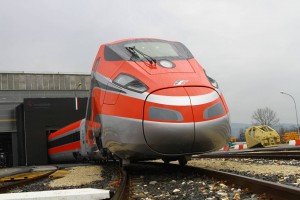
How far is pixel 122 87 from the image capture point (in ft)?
24.4

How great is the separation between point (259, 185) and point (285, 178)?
1.52 metres

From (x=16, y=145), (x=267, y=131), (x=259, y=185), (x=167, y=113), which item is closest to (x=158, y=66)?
(x=167, y=113)

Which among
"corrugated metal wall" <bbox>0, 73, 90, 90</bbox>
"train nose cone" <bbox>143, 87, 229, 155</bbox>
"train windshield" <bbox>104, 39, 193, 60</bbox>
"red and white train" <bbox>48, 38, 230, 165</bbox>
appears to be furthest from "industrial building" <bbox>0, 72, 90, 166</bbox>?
"train nose cone" <bbox>143, 87, 229, 155</bbox>

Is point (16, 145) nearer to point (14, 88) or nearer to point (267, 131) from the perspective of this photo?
point (14, 88)

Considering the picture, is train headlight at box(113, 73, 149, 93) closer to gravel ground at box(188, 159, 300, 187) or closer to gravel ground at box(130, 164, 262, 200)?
gravel ground at box(130, 164, 262, 200)

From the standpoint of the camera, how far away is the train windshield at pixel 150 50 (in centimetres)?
830

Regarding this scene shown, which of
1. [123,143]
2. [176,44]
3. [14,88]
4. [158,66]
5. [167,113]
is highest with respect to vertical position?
[14,88]

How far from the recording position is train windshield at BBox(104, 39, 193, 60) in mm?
8296

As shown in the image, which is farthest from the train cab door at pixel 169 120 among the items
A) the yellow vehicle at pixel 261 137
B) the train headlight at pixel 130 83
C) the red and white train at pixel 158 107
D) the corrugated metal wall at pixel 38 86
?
the corrugated metal wall at pixel 38 86

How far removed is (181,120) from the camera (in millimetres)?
6547

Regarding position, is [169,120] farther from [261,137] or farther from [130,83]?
[261,137]

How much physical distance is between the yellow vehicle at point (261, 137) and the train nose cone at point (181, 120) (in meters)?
20.6

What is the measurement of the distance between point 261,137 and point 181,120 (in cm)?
2131

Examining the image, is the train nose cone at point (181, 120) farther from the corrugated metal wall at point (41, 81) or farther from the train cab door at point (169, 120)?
the corrugated metal wall at point (41, 81)
